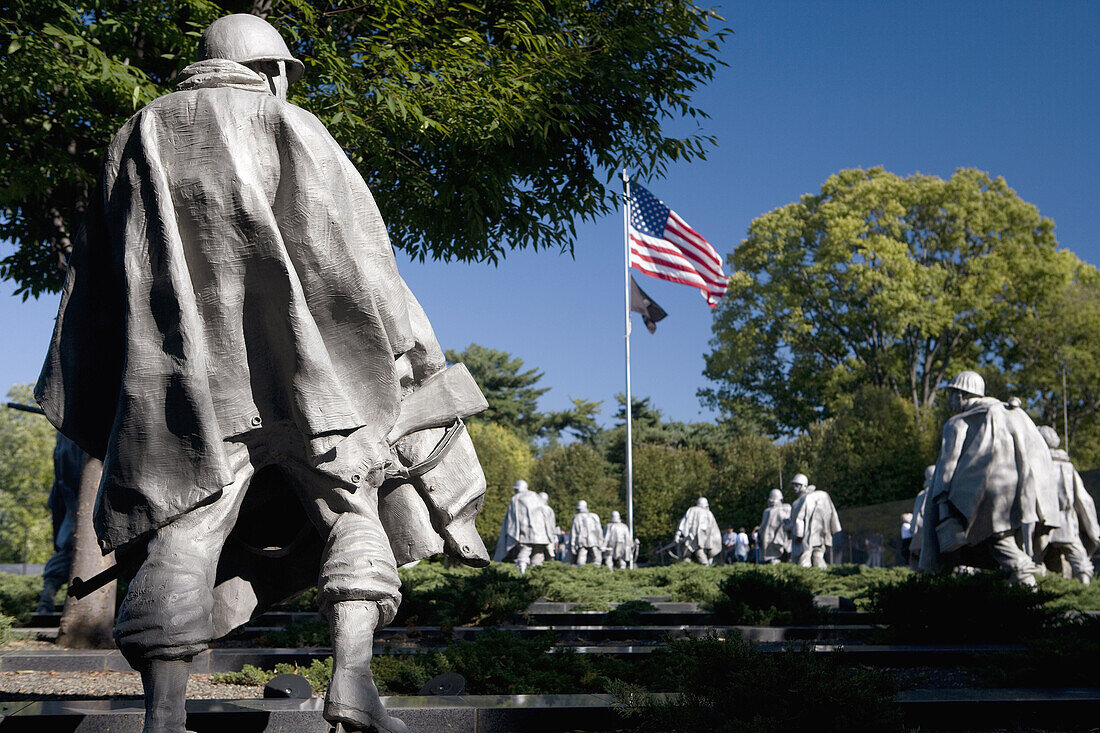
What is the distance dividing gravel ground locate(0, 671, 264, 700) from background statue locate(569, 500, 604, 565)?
25.0 m

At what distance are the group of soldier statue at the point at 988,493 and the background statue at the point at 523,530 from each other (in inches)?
585

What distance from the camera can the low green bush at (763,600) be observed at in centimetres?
798

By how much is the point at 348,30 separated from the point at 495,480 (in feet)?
123

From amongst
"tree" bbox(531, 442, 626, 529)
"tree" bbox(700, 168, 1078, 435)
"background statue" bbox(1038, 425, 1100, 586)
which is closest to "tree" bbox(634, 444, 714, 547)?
"tree" bbox(531, 442, 626, 529)

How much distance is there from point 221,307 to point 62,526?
27.5 feet

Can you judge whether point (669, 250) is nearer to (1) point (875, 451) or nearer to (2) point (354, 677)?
(1) point (875, 451)

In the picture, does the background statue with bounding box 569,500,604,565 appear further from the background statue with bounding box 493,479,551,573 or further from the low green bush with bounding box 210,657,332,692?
the low green bush with bounding box 210,657,332,692

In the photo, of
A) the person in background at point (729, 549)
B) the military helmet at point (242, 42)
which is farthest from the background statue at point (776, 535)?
the military helmet at point (242, 42)

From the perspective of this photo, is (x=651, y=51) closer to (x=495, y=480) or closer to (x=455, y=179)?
(x=455, y=179)

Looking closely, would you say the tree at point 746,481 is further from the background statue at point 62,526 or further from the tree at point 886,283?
the background statue at point 62,526

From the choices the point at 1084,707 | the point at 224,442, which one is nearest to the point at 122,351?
the point at 224,442

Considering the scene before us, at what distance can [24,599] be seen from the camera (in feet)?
30.0

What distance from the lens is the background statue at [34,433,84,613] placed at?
895 centimetres

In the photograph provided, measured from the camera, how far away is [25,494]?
148 feet
